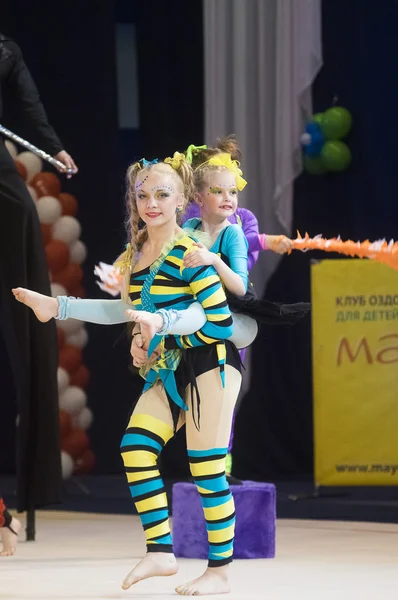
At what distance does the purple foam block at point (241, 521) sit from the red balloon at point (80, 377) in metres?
2.39

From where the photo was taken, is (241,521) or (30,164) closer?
(241,521)

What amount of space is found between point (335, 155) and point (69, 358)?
181cm

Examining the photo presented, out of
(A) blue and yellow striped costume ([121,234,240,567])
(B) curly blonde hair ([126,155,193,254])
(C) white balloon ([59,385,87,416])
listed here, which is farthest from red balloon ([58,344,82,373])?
(A) blue and yellow striped costume ([121,234,240,567])

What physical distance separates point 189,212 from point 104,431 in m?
3.21

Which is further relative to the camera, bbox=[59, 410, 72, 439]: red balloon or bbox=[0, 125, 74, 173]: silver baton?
bbox=[59, 410, 72, 439]: red balloon

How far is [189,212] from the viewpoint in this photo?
13.6 ft

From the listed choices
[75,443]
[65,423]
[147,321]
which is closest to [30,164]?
[65,423]

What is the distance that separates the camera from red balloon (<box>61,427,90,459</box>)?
6.52 m

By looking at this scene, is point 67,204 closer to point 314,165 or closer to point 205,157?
point 314,165

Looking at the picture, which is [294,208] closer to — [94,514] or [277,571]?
[94,514]

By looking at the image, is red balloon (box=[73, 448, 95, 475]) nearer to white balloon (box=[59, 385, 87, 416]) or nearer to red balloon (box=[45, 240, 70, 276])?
white balloon (box=[59, 385, 87, 416])

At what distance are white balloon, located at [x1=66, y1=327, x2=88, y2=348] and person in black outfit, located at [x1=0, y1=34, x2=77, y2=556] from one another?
163 cm

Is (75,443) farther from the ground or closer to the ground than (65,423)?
closer to the ground

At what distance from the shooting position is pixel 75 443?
21.5 feet
